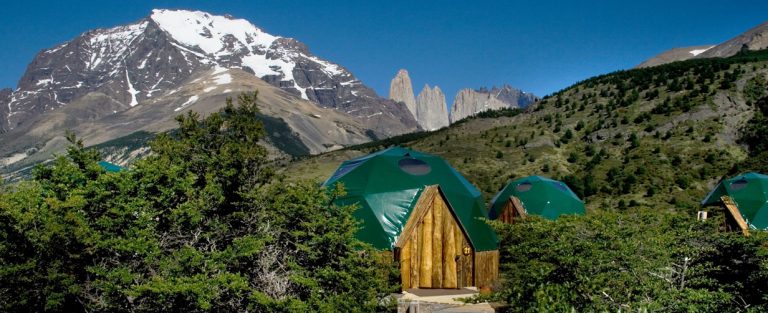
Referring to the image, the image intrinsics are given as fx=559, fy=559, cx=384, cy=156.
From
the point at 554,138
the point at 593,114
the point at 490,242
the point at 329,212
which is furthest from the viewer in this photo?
the point at 593,114

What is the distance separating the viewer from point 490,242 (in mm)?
24703

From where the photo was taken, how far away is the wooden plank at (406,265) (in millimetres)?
22266

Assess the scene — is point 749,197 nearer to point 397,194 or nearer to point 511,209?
point 511,209

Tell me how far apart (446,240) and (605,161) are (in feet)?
222

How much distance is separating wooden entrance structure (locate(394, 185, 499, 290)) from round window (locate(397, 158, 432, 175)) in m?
2.36

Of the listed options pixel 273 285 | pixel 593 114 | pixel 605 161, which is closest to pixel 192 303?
pixel 273 285

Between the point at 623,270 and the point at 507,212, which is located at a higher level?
the point at 623,270

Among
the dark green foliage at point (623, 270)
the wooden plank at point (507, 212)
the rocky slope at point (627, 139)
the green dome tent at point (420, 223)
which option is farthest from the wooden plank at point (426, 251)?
the rocky slope at point (627, 139)

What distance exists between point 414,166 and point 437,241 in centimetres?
423

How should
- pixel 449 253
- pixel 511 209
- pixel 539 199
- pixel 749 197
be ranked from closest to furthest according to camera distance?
pixel 449 253 → pixel 511 209 → pixel 539 199 → pixel 749 197

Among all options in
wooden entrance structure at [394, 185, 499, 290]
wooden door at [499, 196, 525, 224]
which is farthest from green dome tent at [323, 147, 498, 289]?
wooden door at [499, 196, 525, 224]

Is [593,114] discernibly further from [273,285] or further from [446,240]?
[273,285]

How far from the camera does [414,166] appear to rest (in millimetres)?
25859

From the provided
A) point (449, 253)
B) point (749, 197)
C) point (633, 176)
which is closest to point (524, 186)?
point (749, 197)
